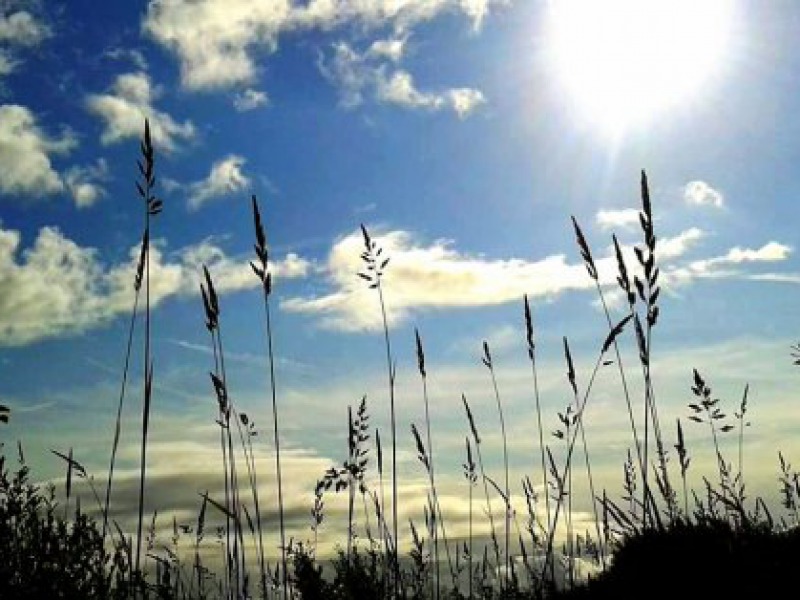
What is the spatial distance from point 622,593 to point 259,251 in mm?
2895

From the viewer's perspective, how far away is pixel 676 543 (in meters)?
4.40

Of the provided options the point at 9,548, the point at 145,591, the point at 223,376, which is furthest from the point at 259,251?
the point at 9,548

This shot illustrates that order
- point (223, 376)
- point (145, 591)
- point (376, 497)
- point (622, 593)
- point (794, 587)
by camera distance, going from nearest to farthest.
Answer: point (794, 587) < point (622, 593) < point (145, 591) < point (223, 376) < point (376, 497)

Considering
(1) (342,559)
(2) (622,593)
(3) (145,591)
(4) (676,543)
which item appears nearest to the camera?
(2) (622,593)

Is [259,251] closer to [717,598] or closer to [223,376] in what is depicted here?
[223,376]

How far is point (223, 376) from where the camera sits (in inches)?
221

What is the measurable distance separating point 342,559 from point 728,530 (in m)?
4.28

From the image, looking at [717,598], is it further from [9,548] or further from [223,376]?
[9,548]

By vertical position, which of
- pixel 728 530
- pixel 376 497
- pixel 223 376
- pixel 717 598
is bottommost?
pixel 717 598

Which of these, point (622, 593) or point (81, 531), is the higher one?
point (81, 531)

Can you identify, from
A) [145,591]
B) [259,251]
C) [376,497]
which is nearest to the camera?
[145,591]

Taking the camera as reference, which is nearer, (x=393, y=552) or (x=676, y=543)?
(x=676, y=543)

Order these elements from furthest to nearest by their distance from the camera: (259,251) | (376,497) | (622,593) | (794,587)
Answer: (376,497) → (259,251) → (622,593) → (794,587)

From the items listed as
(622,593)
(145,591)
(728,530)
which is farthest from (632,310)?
(145,591)
